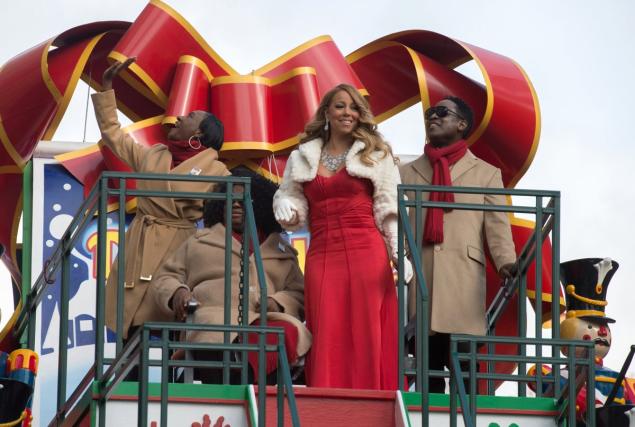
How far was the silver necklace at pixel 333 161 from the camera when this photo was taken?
14.1 m

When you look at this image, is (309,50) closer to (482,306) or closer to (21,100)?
(21,100)

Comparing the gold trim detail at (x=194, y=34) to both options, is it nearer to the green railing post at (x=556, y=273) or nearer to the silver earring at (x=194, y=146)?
the silver earring at (x=194, y=146)

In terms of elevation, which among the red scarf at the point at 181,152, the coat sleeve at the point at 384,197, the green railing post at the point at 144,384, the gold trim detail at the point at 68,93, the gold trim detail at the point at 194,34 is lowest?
the green railing post at the point at 144,384

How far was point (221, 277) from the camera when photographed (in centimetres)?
1423

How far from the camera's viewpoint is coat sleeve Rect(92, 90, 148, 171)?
1561 centimetres

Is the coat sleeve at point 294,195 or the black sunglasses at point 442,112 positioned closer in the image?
the coat sleeve at point 294,195

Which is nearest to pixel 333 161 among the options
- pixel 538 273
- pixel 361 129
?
pixel 361 129

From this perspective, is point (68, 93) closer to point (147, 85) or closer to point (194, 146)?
point (147, 85)

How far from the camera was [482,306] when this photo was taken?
1427cm

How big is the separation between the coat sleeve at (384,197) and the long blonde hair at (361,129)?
10 centimetres

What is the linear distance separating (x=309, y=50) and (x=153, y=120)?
4.77ft

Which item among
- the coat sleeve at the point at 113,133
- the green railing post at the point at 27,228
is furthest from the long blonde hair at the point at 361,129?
the green railing post at the point at 27,228

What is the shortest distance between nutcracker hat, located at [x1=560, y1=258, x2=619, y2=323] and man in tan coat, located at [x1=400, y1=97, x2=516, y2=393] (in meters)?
1.07

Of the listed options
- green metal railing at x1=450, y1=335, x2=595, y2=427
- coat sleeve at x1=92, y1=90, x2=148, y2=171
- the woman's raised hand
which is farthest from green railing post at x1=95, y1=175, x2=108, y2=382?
the woman's raised hand
